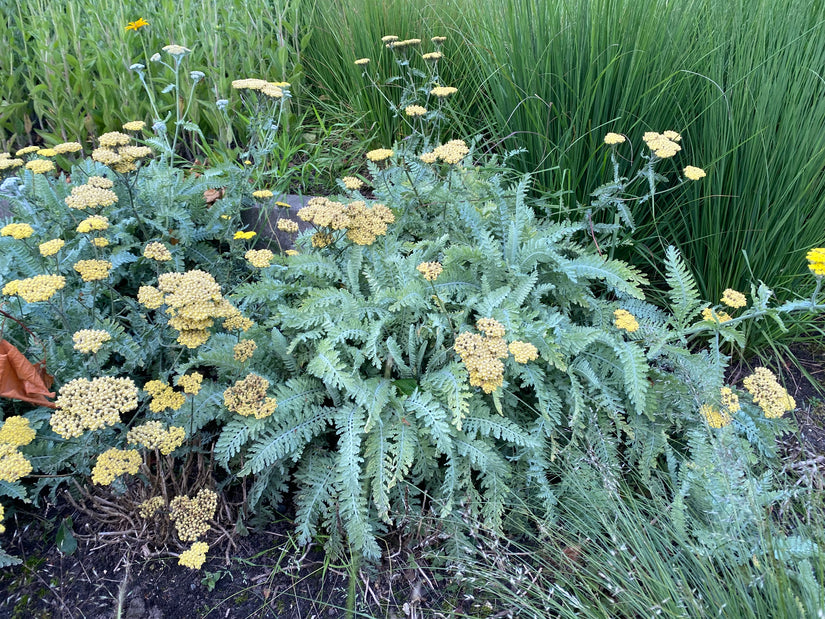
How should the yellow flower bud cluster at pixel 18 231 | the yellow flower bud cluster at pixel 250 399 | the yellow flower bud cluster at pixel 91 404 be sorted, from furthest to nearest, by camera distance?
1. the yellow flower bud cluster at pixel 18 231
2. the yellow flower bud cluster at pixel 250 399
3. the yellow flower bud cluster at pixel 91 404

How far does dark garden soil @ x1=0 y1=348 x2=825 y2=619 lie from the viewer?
1438 millimetres

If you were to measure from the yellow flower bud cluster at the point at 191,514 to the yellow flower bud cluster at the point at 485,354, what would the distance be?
2.50 feet

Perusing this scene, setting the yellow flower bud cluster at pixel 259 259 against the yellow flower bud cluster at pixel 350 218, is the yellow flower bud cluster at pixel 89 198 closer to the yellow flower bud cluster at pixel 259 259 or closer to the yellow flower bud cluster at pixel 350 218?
the yellow flower bud cluster at pixel 259 259

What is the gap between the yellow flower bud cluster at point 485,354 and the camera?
4.51 ft

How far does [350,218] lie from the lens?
5.51 ft

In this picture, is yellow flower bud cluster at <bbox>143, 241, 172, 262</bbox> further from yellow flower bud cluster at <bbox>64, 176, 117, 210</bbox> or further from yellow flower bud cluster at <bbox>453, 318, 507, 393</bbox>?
yellow flower bud cluster at <bbox>453, 318, 507, 393</bbox>

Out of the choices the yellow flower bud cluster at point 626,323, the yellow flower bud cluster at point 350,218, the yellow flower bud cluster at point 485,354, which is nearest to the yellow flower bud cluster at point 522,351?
the yellow flower bud cluster at point 485,354

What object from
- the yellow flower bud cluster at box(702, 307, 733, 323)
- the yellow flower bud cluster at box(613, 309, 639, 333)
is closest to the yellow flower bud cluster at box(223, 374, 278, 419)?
the yellow flower bud cluster at box(613, 309, 639, 333)

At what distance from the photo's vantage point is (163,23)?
3215 mm

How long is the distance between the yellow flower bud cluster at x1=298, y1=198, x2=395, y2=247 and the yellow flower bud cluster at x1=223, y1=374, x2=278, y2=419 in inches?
19.3

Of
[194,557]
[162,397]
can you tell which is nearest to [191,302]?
[162,397]

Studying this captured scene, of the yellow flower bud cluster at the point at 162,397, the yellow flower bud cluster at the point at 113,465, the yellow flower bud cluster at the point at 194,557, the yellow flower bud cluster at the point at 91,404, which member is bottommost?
the yellow flower bud cluster at the point at 194,557

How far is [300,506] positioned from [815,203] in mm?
2234

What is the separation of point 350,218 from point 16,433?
1.02 meters
